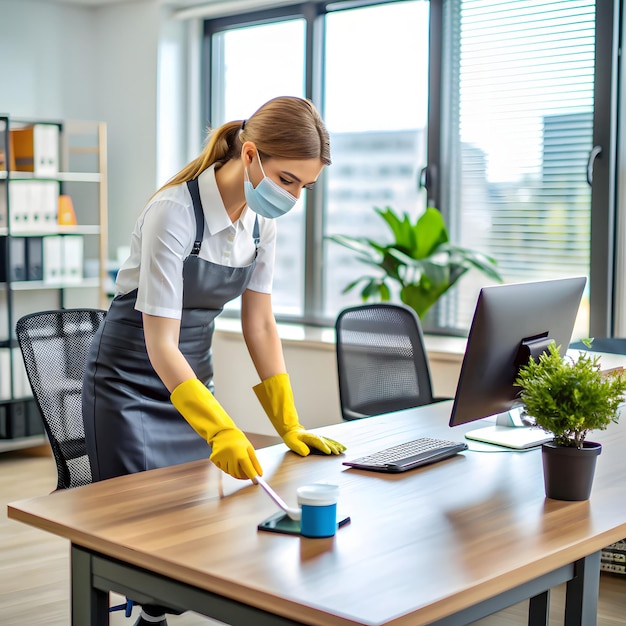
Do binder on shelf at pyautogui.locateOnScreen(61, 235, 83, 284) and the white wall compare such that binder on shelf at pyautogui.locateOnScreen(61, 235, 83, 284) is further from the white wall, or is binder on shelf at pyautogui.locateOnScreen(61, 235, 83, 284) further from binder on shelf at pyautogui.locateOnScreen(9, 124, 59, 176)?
the white wall

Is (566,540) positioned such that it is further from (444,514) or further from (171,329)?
(171,329)

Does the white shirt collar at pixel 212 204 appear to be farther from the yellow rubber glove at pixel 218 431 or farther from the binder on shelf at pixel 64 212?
the binder on shelf at pixel 64 212

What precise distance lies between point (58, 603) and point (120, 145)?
336 cm

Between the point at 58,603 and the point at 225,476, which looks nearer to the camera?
the point at 225,476

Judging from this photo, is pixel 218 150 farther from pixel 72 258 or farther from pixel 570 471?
pixel 72 258

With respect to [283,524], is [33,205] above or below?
above

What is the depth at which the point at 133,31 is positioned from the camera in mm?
5562

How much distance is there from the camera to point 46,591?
308cm

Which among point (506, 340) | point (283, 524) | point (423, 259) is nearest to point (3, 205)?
point (423, 259)

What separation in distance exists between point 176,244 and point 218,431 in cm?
45

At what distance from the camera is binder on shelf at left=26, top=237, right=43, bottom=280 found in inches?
193

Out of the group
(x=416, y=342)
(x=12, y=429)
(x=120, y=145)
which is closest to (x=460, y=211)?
(x=416, y=342)

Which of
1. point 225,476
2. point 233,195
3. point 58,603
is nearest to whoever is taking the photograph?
point 225,476

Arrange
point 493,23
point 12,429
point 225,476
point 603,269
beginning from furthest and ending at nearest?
point 12,429
point 493,23
point 603,269
point 225,476
